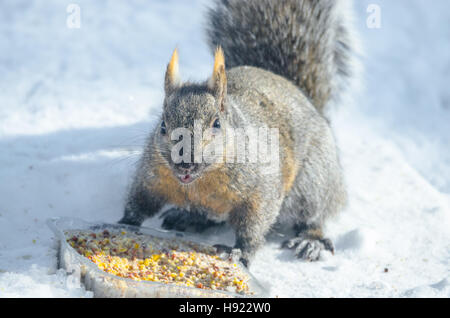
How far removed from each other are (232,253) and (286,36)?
4.80 ft

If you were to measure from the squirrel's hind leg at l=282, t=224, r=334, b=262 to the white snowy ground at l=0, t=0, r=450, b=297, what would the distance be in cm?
5

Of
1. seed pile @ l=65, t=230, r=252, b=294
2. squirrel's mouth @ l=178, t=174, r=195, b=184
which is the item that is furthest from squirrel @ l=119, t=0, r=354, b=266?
seed pile @ l=65, t=230, r=252, b=294

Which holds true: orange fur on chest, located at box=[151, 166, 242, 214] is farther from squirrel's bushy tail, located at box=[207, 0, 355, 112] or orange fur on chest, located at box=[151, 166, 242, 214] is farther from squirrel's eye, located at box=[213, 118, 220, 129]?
squirrel's bushy tail, located at box=[207, 0, 355, 112]

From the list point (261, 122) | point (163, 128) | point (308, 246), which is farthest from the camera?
point (308, 246)

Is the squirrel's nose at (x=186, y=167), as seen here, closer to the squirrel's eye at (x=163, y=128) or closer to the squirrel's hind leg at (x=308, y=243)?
the squirrel's eye at (x=163, y=128)

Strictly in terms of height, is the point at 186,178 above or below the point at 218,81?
below

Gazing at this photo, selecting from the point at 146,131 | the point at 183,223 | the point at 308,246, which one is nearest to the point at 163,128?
the point at 183,223

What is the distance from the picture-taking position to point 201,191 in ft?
8.80

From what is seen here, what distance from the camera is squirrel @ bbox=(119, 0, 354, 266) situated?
261 cm

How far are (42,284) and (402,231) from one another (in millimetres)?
2044

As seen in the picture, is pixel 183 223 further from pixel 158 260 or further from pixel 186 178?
pixel 186 178

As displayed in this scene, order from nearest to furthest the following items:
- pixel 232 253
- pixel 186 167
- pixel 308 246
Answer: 1. pixel 186 167
2. pixel 232 253
3. pixel 308 246

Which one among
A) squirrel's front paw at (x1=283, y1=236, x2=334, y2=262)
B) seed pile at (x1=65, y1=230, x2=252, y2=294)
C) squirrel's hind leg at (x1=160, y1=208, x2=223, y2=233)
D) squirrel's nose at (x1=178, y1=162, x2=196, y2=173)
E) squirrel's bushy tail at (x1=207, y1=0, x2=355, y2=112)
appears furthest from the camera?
squirrel's bushy tail at (x1=207, y1=0, x2=355, y2=112)

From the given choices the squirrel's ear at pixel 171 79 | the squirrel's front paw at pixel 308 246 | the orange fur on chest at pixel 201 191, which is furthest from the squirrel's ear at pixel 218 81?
the squirrel's front paw at pixel 308 246
